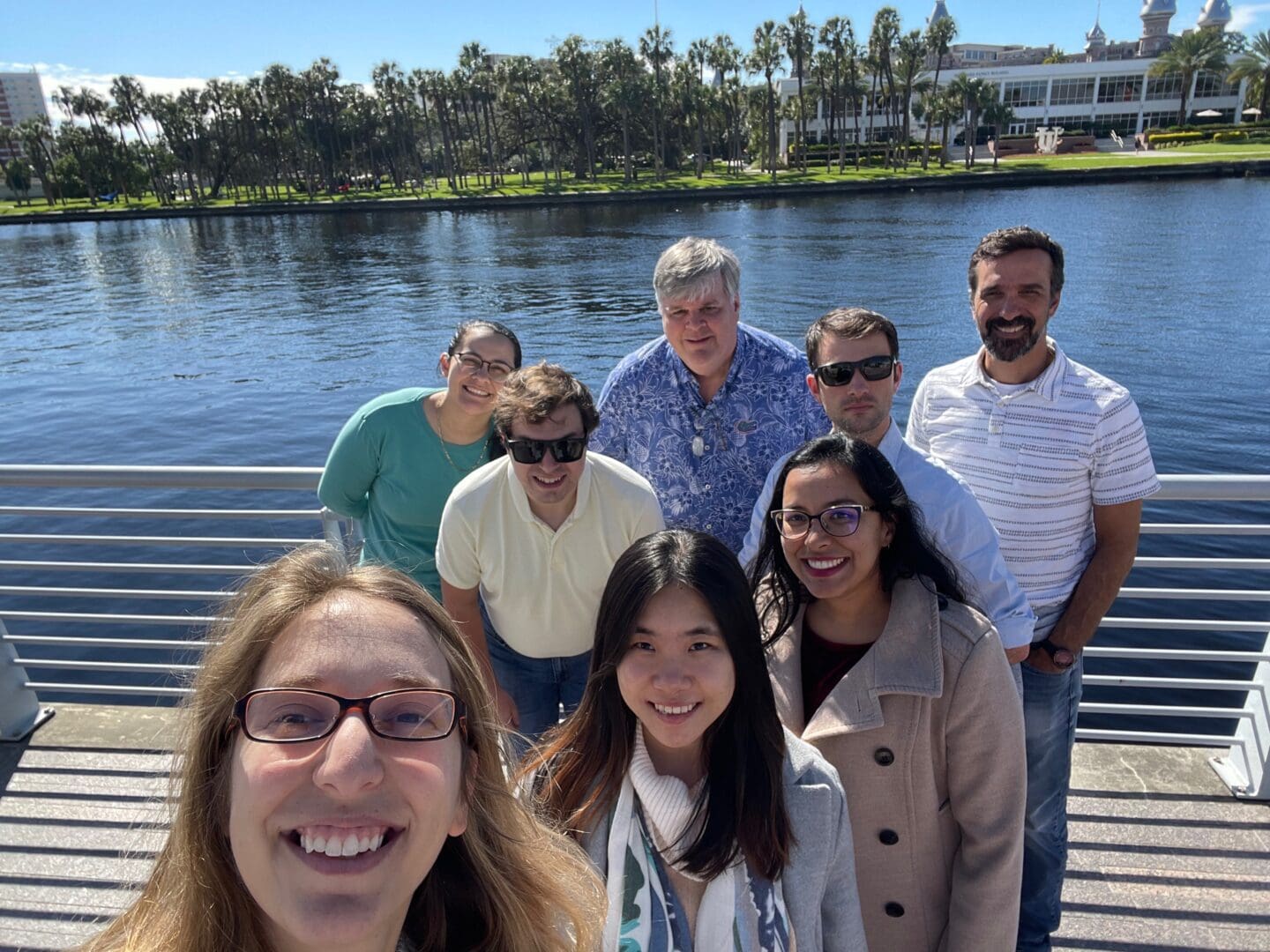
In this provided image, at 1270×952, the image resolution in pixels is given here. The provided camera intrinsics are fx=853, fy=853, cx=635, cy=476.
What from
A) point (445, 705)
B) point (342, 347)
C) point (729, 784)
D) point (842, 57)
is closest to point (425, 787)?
point (445, 705)

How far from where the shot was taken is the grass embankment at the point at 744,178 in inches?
2203

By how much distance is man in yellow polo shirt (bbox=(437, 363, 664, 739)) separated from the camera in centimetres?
230

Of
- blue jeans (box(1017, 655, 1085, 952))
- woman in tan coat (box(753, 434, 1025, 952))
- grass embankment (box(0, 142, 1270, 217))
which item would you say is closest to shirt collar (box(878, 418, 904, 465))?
woman in tan coat (box(753, 434, 1025, 952))

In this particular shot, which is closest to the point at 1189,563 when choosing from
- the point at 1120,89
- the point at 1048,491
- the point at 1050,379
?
the point at 1048,491

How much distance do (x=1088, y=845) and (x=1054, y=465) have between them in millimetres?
1316

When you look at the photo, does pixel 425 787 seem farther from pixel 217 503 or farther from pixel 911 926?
pixel 217 503

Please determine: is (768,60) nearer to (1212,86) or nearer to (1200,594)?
(1212,86)

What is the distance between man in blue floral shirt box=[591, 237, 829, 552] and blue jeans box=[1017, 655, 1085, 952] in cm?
101

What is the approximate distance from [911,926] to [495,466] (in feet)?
5.10

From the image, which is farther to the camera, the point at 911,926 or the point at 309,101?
the point at 309,101

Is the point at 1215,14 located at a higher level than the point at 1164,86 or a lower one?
higher

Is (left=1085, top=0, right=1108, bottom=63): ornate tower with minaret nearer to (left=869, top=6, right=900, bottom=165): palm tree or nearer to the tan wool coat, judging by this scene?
(left=869, top=6, right=900, bottom=165): palm tree

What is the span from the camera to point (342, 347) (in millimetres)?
20797

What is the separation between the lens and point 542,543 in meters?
2.43
